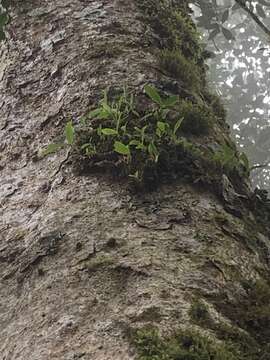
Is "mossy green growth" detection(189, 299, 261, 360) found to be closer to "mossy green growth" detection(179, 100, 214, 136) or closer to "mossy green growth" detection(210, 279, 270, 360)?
"mossy green growth" detection(210, 279, 270, 360)

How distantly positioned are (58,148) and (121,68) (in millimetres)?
489

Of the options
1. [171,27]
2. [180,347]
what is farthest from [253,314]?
[171,27]

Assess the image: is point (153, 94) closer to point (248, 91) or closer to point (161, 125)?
point (161, 125)

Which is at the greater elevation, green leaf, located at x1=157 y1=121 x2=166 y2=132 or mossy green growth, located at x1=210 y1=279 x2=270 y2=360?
green leaf, located at x1=157 y1=121 x2=166 y2=132

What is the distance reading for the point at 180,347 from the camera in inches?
52.3

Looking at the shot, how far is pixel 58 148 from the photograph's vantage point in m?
2.17

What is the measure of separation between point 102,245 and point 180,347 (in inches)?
18.0

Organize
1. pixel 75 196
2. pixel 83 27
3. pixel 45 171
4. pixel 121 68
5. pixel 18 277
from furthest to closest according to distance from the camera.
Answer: pixel 83 27 < pixel 121 68 < pixel 45 171 < pixel 75 196 < pixel 18 277

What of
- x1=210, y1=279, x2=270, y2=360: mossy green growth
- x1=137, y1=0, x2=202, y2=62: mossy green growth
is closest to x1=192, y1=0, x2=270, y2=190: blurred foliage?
x1=137, y1=0, x2=202, y2=62: mossy green growth

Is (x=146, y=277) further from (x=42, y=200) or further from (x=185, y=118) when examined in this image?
(x=185, y=118)

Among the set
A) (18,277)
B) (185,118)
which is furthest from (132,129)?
(18,277)

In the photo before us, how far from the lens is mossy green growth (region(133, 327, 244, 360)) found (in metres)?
1.30

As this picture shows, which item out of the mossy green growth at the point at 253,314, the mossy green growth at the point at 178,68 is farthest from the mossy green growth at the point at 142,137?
the mossy green growth at the point at 253,314

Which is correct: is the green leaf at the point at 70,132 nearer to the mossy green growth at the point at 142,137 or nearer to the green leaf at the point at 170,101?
the mossy green growth at the point at 142,137
